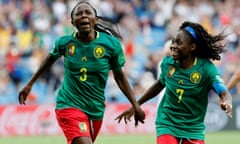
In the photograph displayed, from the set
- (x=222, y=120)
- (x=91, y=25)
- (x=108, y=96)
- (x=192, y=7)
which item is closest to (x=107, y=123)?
(x=108, y=96)

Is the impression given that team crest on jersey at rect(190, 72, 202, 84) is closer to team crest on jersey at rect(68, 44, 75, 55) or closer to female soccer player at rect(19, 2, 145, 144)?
female soccer player at rect(19, 2, 145, 144)

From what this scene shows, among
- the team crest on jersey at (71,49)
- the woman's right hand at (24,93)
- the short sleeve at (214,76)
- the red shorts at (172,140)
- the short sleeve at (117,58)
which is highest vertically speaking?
the team crest on jersey at (71,49)

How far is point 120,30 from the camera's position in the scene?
2370 cm

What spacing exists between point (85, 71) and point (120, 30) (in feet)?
43.0

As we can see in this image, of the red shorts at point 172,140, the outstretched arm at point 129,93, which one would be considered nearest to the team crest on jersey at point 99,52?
the outstretched arm at point 129,93

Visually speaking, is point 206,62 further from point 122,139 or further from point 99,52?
point 122,139

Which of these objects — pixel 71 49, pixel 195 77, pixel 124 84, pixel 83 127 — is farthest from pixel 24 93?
pixel 195 77

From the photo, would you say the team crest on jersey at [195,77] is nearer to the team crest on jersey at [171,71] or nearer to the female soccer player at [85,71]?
the team crest on jersey at [171,71]

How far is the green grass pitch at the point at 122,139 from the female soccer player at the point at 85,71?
278 inches

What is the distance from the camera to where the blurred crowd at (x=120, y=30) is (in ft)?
71.9

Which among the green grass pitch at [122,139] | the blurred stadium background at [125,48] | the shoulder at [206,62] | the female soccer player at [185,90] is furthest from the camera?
the blurred stadium background at [125,48]

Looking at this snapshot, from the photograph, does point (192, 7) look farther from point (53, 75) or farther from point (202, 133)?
point (202, 133)

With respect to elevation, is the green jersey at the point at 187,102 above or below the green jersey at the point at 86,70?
below

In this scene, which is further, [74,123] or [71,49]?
[71,49]
